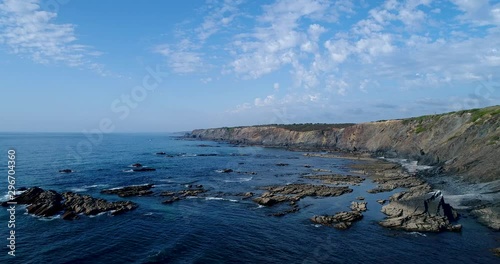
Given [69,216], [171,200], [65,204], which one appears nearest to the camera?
[69,216]

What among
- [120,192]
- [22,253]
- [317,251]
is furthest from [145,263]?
[120,192]

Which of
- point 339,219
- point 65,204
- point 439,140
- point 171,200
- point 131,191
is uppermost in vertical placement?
point 439,140

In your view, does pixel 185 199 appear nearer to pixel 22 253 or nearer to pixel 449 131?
pixel 22 253

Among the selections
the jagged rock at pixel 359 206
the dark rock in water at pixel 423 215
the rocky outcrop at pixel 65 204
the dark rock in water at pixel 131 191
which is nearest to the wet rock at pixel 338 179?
the jagged rock at pixel 359 206

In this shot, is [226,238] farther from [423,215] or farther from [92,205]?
[423,215]

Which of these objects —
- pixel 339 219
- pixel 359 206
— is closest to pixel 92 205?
pixel 339 219

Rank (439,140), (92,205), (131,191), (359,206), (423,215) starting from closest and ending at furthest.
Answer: (423,215) < (92,205) < (359,206) < (131,191) < (439,140)

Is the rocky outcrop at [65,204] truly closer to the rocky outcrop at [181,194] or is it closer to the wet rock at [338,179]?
the rocky outcrop at [181,194]

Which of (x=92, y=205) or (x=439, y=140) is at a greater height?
(x=439, y=140)

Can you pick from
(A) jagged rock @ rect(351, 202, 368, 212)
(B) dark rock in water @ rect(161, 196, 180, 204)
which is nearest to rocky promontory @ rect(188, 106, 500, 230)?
(A) jagged rock @ rect(351, 202, 368, 212)
